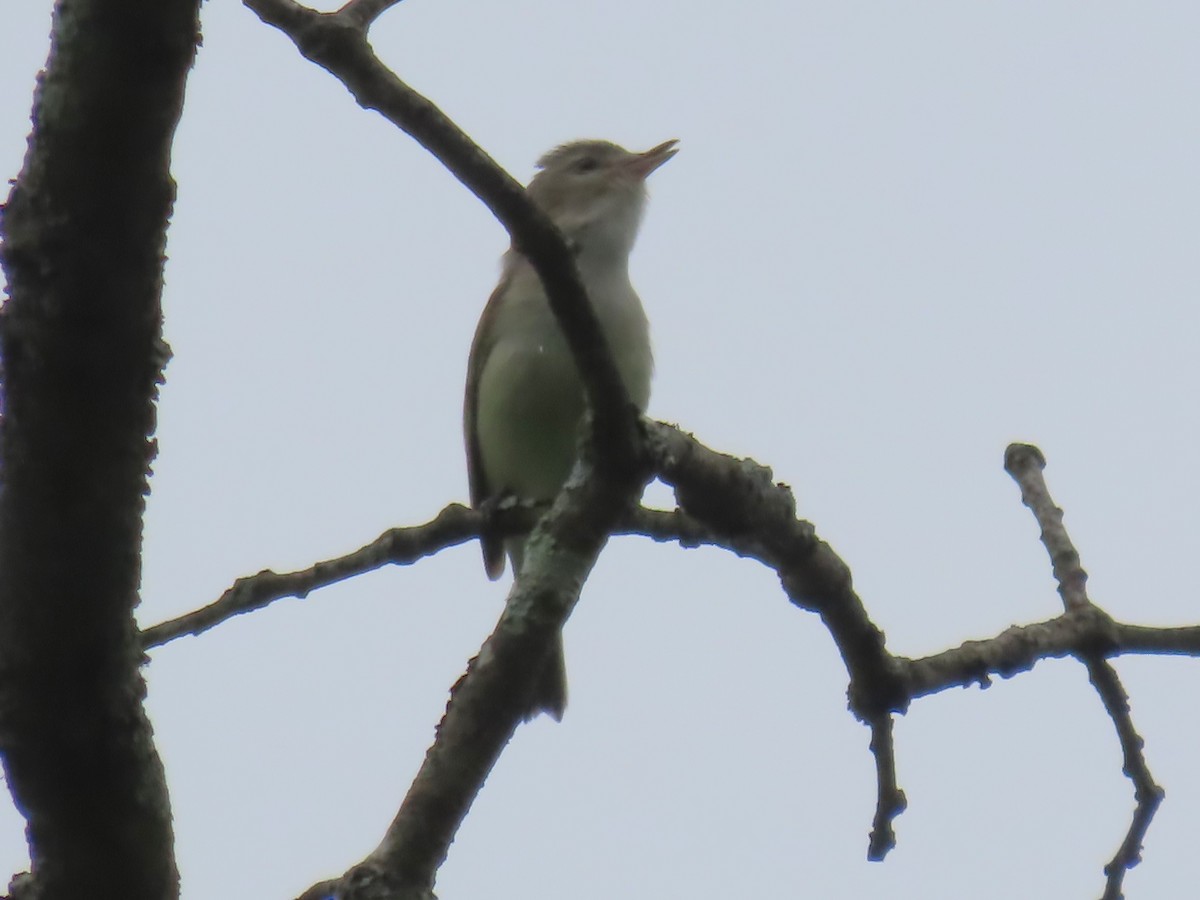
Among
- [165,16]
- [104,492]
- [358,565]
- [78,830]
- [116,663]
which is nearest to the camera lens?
[165,16]

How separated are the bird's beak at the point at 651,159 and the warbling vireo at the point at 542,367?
0.53 feet

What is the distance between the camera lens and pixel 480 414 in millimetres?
7473

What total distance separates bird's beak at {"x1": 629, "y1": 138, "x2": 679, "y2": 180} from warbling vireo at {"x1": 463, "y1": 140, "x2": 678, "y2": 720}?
6.4 inches

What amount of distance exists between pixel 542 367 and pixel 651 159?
2.23m

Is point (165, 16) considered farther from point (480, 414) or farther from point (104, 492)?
point (480, 414)

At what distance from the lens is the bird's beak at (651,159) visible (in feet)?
28.2

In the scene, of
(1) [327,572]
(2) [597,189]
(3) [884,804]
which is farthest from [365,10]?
(2) [597,189]

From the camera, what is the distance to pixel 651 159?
873 centimetres

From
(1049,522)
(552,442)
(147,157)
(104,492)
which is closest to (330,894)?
(104,492)

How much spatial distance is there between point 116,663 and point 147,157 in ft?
2.40

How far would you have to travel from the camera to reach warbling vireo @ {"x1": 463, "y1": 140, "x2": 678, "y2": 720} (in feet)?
23.0

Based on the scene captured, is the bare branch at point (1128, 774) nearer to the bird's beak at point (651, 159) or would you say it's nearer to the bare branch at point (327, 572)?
the bare branch at point (327, 572)

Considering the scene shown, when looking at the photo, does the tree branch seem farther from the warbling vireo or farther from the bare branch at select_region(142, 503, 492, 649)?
the warbling vireo

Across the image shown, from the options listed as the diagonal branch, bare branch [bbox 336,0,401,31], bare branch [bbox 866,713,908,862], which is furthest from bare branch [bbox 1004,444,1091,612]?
bare branch [bbox 336,0,401,31]
